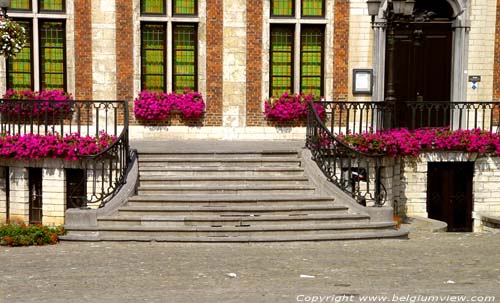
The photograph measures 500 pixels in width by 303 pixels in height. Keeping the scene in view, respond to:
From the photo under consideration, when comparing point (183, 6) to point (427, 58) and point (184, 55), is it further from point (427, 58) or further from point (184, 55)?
point (427, 58)

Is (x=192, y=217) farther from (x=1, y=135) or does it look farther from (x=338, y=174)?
(x=1, y=135)

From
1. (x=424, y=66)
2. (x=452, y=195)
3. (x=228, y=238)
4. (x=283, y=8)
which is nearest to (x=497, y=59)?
(x=424, y=66)

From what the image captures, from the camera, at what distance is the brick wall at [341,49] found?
59.3ft

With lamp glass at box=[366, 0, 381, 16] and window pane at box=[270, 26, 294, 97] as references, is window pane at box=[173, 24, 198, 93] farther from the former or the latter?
lamp glass at box=[366, 0, 381, 16]

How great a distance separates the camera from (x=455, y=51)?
18.5 m

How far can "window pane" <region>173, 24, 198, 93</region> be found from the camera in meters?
18.2

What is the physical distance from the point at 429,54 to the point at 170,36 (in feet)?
19.2

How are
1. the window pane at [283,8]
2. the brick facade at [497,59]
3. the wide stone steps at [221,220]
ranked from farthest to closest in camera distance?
1. the brick facade at [497,59]
2. the window pane at [283,8]
3. the wide stone steps at [221,220]

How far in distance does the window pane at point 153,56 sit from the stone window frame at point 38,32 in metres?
1.52

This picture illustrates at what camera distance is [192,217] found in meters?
13.0

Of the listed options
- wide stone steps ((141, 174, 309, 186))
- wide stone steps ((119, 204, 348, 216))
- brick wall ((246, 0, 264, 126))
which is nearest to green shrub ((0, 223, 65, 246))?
wide stone steps ((119, 204, 348, 216))

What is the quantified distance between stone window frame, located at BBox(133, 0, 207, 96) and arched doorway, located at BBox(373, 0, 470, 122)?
12.4 feet

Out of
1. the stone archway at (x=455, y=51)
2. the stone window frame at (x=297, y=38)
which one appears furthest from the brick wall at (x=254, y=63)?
the stone archway at (x=455, y=51)

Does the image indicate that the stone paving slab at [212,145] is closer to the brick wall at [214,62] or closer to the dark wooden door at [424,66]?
the brick wall at [214,62]
